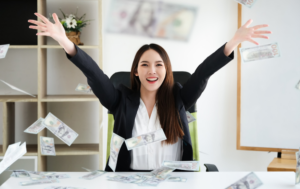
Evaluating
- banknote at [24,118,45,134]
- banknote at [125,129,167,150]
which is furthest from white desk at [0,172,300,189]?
banknote at [24,118,45,134]

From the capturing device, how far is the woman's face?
1.53 m

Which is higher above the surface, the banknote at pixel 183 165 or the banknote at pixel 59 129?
the banknote at pixel 59 129

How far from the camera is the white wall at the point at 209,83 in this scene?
2699 mm

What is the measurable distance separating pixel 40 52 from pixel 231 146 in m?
1.87

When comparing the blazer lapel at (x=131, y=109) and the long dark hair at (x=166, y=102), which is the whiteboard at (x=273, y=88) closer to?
the long dark hair at (x=166, y=102)

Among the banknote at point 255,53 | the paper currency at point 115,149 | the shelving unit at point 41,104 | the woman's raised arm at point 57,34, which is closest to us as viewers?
the woman's raised arm at point 57,34

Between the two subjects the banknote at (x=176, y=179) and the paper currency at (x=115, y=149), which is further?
the paper currency at (x=115, y=149)

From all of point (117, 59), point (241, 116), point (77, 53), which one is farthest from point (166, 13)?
point (77, 53)

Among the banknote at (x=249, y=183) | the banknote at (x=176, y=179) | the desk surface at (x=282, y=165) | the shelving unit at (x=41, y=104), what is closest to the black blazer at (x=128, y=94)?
the banknote at (x=176, y=179)

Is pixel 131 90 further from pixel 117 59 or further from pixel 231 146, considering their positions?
pixel 231 146

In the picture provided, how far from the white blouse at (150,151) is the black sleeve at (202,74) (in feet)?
0.66

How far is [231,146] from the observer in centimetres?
275

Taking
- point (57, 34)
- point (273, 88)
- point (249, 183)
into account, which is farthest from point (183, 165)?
point (273, 88)

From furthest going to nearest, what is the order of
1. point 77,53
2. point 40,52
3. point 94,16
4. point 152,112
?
1. point 94,16
2. point 40,52
3. point 152,112
4. point 77,53
